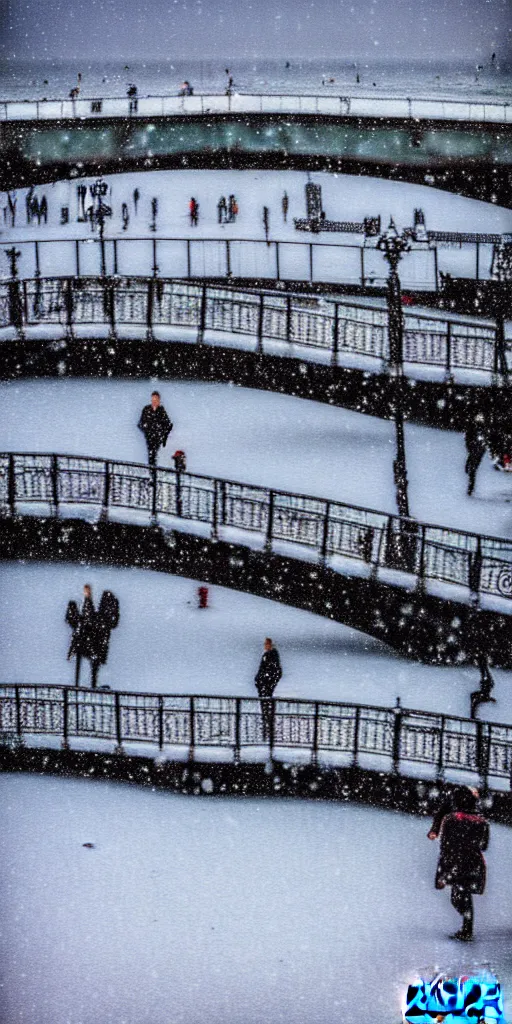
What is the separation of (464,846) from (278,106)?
25975mm

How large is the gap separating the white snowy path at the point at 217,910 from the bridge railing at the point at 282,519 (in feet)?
10.7

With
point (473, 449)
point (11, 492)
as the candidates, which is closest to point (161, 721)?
point (11, 492)

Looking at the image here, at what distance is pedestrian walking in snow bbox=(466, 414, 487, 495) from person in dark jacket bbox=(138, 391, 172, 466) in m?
3.85

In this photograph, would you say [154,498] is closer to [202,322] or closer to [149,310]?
[202,322]

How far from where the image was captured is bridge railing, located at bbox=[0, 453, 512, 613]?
57.9 ft

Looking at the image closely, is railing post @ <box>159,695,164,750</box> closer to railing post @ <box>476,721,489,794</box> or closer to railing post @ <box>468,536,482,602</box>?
railing post @ <box>476,721,489,794</box>

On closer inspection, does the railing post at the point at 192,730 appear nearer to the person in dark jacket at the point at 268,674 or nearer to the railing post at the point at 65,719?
the person in dark jacket at the point at 268,674

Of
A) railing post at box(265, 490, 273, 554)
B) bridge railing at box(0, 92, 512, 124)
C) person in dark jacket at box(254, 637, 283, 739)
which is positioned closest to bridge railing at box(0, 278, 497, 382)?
railing post at box(265, 490, 273, 554)

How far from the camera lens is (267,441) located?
2184 centimetres

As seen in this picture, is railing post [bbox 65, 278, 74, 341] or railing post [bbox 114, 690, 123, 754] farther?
railing post [bbox 65, 278, 74, 341]

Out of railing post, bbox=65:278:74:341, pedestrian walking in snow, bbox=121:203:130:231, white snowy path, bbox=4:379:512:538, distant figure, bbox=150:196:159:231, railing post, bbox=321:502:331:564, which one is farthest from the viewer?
pedestrian walking in snow, bbox=121:203:130:231

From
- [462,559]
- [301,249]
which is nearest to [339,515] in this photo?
[462,559]

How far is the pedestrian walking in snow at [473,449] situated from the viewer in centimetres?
2027

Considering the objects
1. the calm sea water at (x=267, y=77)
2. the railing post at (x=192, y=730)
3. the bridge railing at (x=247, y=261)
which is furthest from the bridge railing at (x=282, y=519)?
the calm sea water at (x=267, y=77)
